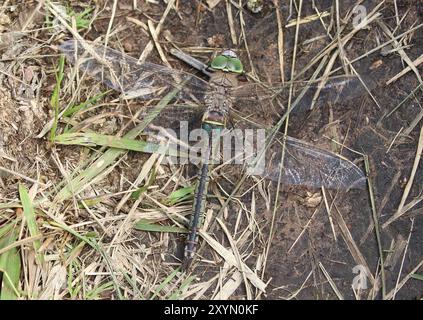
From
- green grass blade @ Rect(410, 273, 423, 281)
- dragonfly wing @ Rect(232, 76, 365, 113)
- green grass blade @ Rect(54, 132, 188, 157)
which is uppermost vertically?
dragonfly wing @ Rect(232, 76, 365, 113)

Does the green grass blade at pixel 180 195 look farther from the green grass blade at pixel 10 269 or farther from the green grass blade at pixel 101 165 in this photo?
the green grass blade at pixel 10 269

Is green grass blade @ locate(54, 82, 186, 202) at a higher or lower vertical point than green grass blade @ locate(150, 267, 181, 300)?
higher

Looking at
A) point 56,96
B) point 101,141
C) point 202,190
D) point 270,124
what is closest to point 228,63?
point 270,124

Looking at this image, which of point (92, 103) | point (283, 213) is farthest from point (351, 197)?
point (92, 103)

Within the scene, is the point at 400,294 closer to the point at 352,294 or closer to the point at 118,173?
the point at 352,294

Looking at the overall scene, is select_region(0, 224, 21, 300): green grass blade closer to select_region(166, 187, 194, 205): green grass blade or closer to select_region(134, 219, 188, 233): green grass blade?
select_region(134, 219, 188, 233): green grass blade

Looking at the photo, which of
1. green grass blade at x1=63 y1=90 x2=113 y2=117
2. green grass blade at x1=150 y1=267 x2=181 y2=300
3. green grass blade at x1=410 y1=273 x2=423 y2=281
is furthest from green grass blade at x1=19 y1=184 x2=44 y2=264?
green grass blade at x1=410 y1=273 x2=423 y2=281

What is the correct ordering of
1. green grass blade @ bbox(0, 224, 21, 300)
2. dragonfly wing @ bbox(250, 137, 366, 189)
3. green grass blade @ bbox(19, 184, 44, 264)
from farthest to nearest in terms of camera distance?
dragonfly wing @ bbox(250, 137, 366, 189)
green grass blade @ bbox(19, 184, 44, 264)
green grass blade @ bbox(0, 224, 21, 300)
